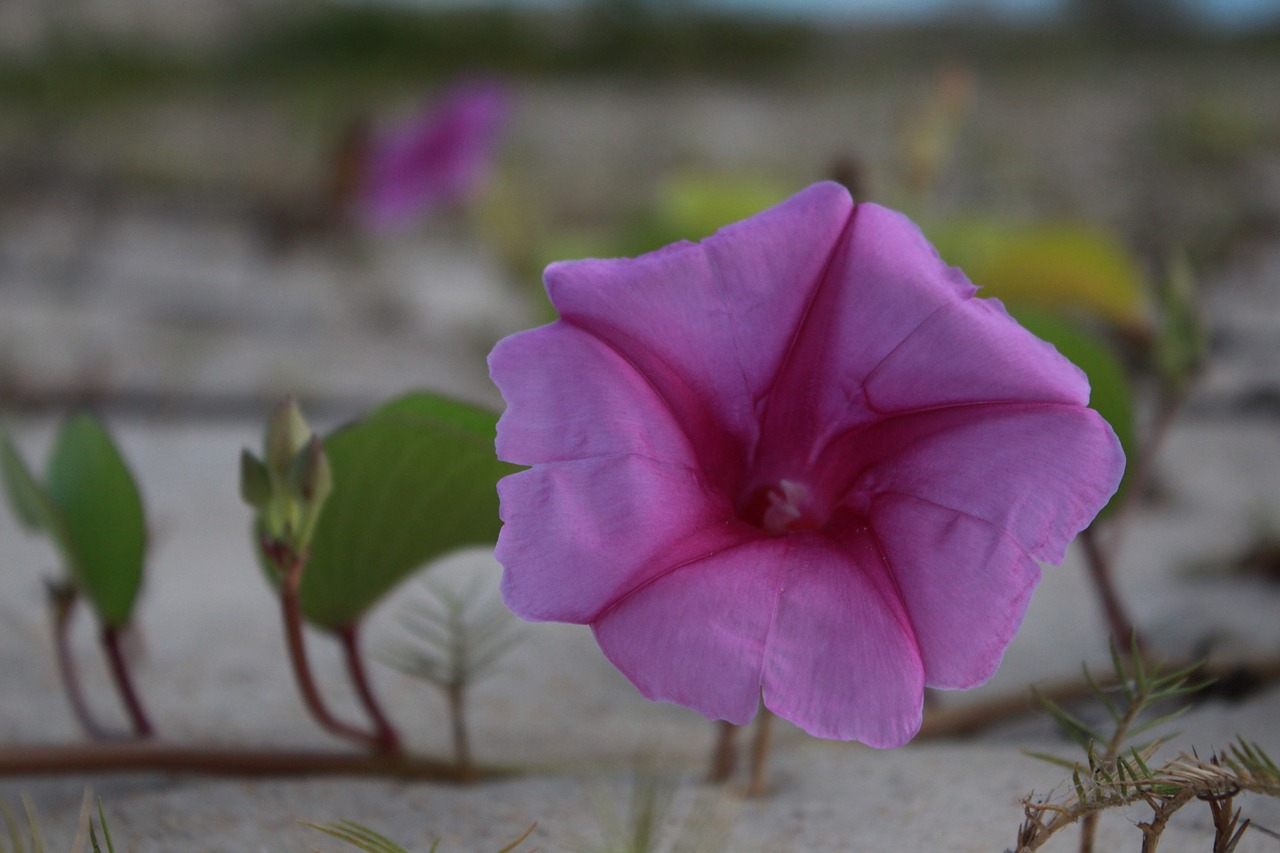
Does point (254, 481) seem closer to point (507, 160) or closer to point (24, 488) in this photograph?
point (24, 488)

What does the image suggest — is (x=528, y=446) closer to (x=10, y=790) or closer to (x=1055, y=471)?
(x=1055, y=471)

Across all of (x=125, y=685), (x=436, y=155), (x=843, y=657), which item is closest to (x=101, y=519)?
(x=125, y=685)

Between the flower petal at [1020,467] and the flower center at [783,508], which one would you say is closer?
the flower petal at [1020,467]

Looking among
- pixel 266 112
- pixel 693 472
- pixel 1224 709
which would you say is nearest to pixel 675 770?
pixel 693 472

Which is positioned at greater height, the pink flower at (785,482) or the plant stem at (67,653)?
the pink flower at (785,482)

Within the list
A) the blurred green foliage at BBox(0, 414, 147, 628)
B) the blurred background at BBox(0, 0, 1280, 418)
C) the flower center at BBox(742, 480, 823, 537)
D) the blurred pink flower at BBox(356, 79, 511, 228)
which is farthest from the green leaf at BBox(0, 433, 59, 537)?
the blurred pink flower at BBox(356, 79, 511, 228)

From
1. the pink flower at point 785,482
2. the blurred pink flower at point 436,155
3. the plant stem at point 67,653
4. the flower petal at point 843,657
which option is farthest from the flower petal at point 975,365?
the blurred pink flower at point 436,155

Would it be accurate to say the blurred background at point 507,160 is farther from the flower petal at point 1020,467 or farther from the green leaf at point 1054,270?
the flower petal at point 1020,467
